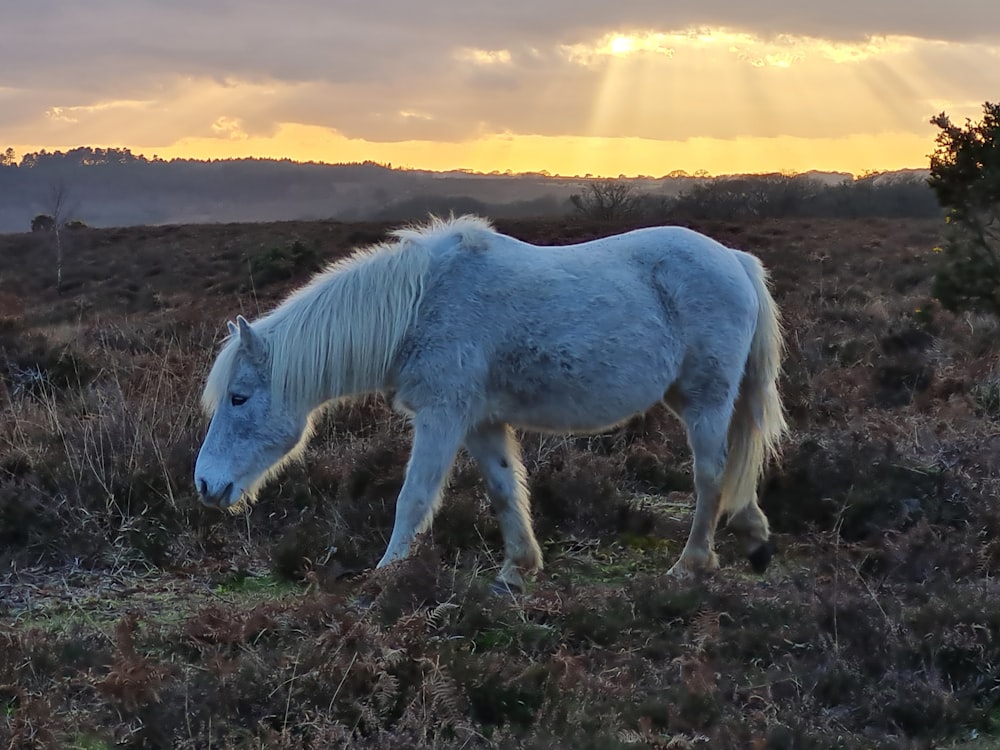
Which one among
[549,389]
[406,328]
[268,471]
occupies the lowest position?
[268,471]

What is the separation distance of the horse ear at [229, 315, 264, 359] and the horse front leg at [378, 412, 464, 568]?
0.87 m

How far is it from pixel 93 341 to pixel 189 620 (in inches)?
411

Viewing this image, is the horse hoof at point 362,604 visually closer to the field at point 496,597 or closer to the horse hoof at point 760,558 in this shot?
the field at point 496,597

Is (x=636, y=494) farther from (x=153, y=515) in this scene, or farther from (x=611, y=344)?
(x=153, y=515)

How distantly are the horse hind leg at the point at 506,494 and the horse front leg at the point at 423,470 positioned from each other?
471 mm

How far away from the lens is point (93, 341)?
13688 millimetres

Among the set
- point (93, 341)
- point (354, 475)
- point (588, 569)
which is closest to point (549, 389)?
point (588, 569)

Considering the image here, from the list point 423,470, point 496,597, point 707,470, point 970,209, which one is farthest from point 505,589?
point 970,209

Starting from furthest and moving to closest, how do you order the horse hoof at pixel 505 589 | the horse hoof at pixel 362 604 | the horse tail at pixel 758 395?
the horse tail at pixel 758 395, the horse hoof at pixel 505 589, the horse hoof at pixel 362 604

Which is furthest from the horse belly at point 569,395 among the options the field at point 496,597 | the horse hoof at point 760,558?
the horse hoof at point 760,558

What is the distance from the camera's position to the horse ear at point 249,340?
4.82 meters

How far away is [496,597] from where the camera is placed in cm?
430

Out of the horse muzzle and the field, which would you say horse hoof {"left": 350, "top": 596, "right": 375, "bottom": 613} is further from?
the horse muzzle

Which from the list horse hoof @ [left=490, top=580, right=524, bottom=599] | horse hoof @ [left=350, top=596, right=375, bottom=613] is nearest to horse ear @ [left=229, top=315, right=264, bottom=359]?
horse hoof @ [left=350, top=596, right=375, bottom=613]
